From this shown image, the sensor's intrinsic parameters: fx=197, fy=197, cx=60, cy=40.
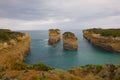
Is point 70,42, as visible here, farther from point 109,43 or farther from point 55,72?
point 55,72

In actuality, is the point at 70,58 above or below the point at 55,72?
below

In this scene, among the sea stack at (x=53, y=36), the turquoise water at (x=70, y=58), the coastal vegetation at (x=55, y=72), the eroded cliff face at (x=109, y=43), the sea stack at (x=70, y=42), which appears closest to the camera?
the coastal vegetation at (x=55, y=72)

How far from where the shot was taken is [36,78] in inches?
684

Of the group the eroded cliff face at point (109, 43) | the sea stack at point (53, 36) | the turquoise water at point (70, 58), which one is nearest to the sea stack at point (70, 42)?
the turquoise water at point (70, 58)

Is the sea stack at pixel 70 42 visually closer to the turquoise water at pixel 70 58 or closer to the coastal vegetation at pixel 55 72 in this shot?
the turquoise water at pixel 70 58

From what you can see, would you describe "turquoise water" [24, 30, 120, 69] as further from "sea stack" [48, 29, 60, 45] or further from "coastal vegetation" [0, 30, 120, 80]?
"sea stack" [48, 29, 60, 45]

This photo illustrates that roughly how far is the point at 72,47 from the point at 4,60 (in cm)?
4381

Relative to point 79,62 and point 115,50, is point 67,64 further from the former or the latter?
point 115,50

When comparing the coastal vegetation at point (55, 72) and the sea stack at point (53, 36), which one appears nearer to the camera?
the coastal vegetation at point (55, 72)

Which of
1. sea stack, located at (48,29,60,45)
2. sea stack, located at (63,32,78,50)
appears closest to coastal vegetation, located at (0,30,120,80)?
sea stack, located at (63,32,78,50)

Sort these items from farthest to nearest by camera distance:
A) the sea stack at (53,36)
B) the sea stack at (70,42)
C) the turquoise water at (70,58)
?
the sea stack at (53,36)
the sea stack at (70,42)
the turquoise water at (70,58)

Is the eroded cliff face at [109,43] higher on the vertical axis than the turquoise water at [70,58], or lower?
higher

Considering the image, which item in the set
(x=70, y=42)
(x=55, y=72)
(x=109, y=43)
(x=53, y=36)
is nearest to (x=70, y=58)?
(x=70, y=42)

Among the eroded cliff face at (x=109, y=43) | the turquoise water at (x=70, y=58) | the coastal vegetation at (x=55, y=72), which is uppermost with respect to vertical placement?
the coastal vegetation at (x=55, y=72)
